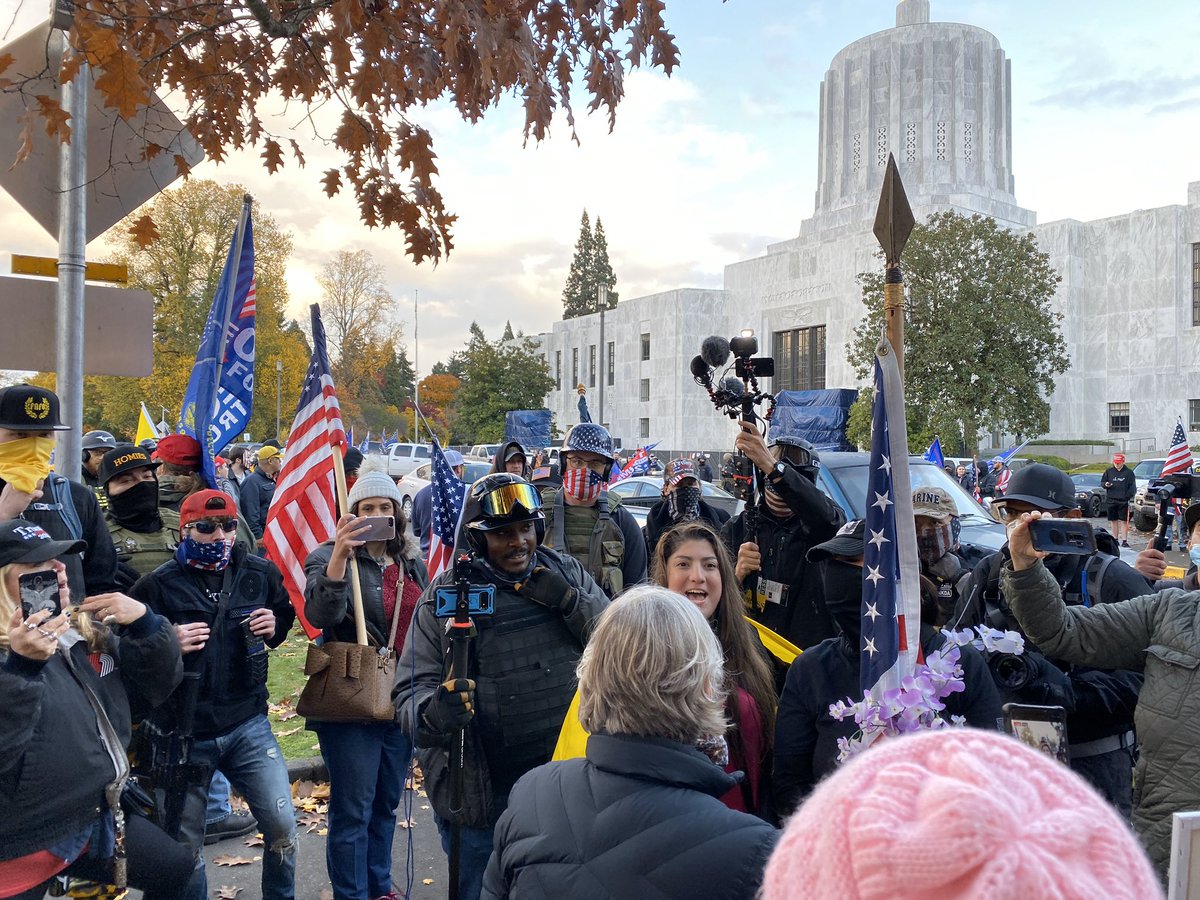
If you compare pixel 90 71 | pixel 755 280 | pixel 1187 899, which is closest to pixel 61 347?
pixel 90 71

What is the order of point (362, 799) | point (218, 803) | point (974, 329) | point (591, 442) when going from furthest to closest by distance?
point (974, 329) < point (591, 442) < point (218, 803) < point (362, 799)

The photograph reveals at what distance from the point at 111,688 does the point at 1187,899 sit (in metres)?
3.47

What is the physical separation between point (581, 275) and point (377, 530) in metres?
94.6

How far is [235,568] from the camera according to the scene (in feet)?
14.3

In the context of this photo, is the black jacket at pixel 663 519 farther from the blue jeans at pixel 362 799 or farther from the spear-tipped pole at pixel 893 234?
the spear-tipped pole at pixel 893 234

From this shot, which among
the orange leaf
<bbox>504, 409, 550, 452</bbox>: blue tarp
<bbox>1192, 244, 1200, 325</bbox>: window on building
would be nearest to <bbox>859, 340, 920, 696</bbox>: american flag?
the orange leaf

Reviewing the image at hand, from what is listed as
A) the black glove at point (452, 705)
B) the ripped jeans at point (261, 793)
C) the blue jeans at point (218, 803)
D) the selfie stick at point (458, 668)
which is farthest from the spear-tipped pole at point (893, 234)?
the blue jeans at point (218, 803)

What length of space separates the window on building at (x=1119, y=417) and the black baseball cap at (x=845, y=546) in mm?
47739

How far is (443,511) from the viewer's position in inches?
220

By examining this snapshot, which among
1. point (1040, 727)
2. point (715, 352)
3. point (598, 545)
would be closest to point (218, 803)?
point (598, 545)

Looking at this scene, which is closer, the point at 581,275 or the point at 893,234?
the point at 893,234

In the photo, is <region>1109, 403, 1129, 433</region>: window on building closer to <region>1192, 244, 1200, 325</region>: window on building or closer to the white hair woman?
<region>1192, 244, 1200, 325</region>: window on building

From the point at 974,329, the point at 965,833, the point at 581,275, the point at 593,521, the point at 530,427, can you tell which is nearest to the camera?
the point at 965,833

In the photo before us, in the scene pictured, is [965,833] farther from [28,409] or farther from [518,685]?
[28,409]
